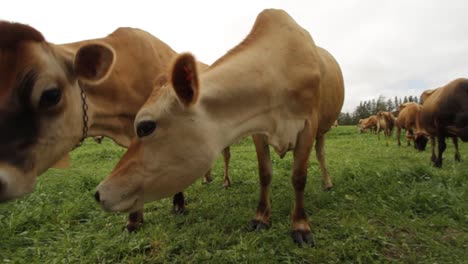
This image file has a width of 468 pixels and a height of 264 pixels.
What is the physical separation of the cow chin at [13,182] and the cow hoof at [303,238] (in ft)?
7.50

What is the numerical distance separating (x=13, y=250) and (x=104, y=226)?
36.6 inches

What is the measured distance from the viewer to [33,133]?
219 cm

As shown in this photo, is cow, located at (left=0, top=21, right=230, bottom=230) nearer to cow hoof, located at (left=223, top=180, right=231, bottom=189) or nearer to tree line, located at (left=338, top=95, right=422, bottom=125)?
cow hoof, located at (left=223, top=180, right=231, bottom=189)

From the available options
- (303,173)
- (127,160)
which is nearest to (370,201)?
(303,173)

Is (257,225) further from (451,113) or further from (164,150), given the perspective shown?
(451,113)

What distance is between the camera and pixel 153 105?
8.43ft

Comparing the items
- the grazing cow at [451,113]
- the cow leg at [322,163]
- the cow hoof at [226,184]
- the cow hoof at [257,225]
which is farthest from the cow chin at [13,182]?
the grazing cow at [451,113]

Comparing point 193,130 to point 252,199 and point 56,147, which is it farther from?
point 252,199

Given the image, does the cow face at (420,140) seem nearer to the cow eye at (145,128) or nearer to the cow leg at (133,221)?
the cow leg at (133,221)

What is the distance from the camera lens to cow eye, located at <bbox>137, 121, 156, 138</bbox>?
2.51 metres

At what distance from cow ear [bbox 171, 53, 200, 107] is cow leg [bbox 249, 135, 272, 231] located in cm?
136

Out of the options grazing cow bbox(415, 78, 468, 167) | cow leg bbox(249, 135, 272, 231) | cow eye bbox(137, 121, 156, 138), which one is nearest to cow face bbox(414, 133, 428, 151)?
grazing cow bbox(415, 78, 468, 167)

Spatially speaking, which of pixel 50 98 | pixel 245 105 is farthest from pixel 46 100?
pixel 245 105

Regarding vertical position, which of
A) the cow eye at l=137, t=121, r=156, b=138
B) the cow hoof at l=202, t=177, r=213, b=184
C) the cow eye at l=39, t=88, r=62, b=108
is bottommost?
the cow hoof at l=202, t=177, r=213, b=184
